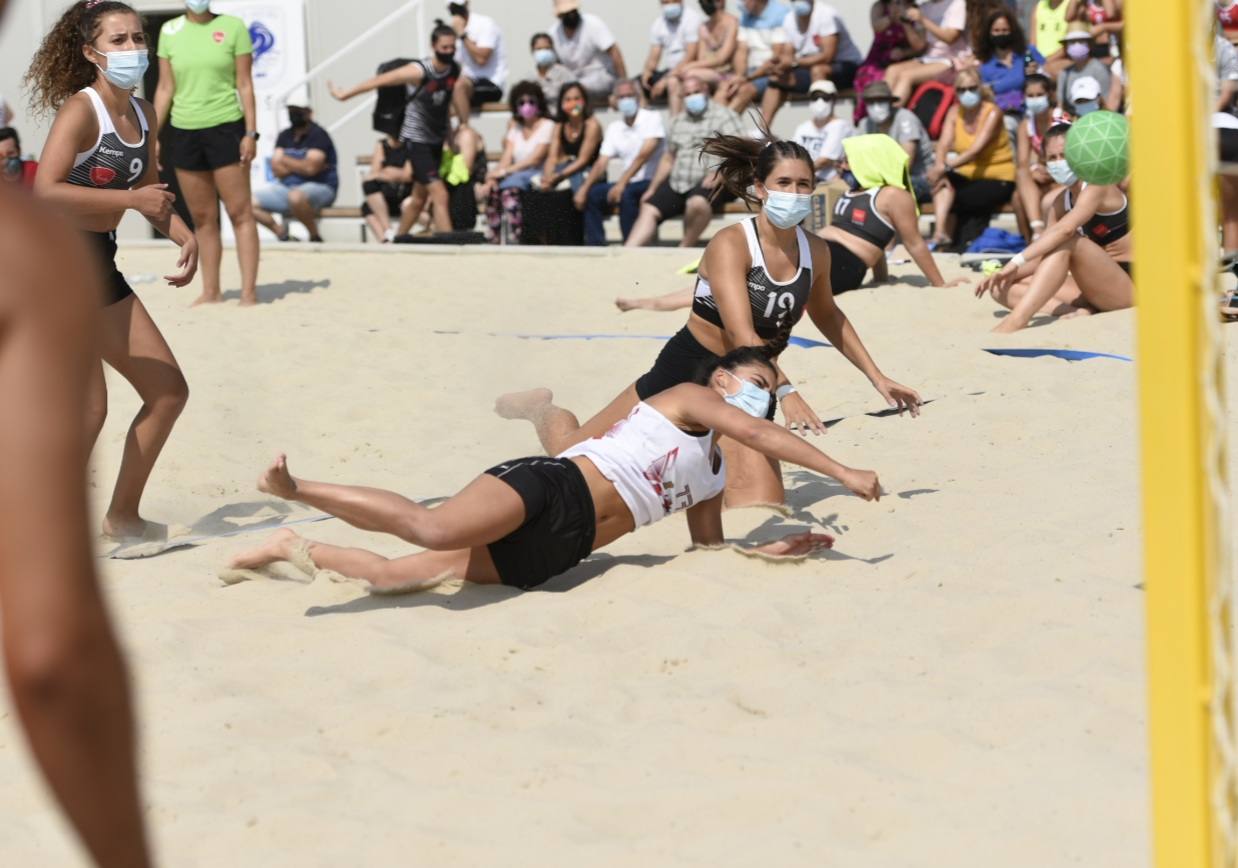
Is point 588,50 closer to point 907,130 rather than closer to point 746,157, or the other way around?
point 907,130

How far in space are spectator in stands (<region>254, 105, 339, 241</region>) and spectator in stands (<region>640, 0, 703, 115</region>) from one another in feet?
8.94

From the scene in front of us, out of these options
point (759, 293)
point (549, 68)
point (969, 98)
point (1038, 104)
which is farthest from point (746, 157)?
point (549, 68)

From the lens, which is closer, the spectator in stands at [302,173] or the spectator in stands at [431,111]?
the spectator in stands at [431,111]

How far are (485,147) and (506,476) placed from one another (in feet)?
34.4

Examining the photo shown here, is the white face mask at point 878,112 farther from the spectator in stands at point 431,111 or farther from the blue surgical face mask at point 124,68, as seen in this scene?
the blue surgical face mask at point 124,68

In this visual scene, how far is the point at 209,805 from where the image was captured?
300 cm

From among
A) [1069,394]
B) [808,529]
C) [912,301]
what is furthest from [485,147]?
[808,529]

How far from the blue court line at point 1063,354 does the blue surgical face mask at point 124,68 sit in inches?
168

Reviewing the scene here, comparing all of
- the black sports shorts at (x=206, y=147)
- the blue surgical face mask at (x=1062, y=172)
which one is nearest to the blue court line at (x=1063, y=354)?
the blue surgical face mask at (x=1062, y=172)

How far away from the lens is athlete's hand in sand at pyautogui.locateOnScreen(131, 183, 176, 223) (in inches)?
194

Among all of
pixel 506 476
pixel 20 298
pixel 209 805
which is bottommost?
pixel 209 805

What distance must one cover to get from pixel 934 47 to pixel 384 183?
4.63 metres

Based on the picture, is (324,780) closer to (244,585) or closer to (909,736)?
(909,736)

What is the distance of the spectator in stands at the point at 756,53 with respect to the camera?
12430mm
